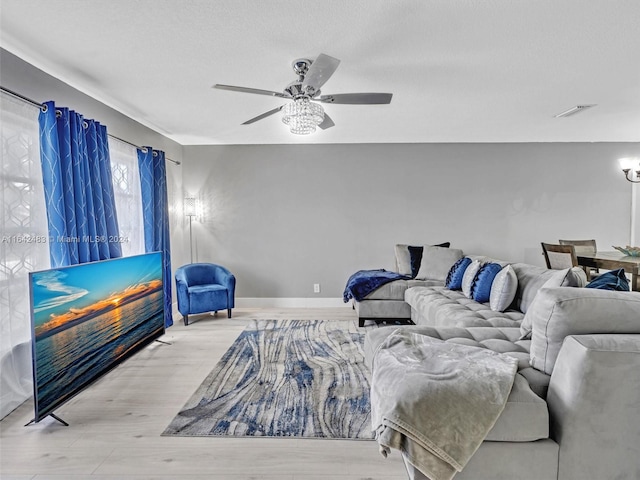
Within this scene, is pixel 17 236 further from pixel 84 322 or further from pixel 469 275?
pixel 469 275


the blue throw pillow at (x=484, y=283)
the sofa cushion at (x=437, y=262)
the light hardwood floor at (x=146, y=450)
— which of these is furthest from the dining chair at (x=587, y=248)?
the light hardwood floor at (x=146, y=450)

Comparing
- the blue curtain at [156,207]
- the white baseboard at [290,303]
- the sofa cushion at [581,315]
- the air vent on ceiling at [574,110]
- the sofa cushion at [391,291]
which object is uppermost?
the air vent on ceiling at [574,110]

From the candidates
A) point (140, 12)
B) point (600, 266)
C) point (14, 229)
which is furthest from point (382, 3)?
point (600, 266)

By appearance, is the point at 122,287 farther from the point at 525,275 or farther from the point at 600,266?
the point at 600,266

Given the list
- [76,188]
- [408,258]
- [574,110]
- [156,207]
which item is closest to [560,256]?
[574,110]

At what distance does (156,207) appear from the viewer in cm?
429

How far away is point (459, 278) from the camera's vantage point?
157 inches

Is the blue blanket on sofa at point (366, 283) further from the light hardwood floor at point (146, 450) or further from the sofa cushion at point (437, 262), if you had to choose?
the light hardwood floor at point (146, 450)

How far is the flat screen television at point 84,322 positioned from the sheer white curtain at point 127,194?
591 millimetres

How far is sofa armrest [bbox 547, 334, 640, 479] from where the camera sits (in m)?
1.38

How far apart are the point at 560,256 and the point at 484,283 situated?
46.4 inches

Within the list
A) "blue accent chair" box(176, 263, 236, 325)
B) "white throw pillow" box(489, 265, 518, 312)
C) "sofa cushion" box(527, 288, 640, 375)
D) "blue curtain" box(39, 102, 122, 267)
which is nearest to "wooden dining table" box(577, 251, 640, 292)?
"white throw pillow" box(489, 265, 518, 312)

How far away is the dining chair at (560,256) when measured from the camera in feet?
12.3

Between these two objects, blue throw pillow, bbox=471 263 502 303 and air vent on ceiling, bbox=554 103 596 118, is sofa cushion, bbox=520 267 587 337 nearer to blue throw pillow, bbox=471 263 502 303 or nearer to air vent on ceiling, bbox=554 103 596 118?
blue throw pillow, bbox=471 263 502 303
